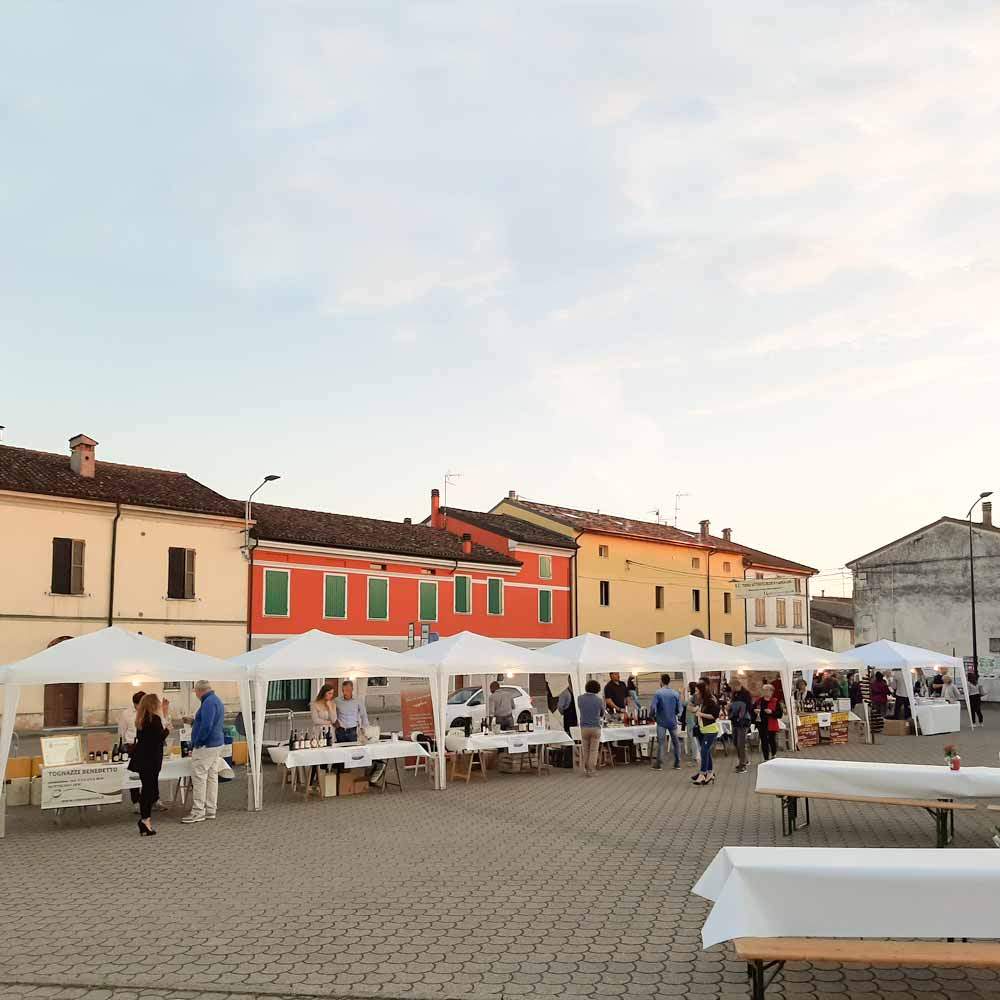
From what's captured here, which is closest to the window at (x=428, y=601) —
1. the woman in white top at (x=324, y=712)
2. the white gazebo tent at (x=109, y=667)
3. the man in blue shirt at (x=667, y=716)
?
the man in blue shirt at (x=667, y=716)

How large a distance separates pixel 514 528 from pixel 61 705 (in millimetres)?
21893

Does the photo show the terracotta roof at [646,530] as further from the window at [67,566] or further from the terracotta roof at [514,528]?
the window at [67,566]

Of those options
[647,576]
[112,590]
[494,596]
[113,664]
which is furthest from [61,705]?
[647,576]

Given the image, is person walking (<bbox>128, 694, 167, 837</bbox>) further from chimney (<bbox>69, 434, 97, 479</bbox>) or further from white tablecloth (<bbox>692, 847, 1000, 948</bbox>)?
chimney (<bbox>69, 434, 97, 479</bbox>)

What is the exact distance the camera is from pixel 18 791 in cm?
1389

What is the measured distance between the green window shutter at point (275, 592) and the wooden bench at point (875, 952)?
1147 inches

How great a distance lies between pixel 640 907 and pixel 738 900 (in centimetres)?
241

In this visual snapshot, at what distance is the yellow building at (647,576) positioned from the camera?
46875 millimetres

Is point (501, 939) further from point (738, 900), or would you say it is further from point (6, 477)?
point (6, 477)

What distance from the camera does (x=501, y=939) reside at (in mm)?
6793

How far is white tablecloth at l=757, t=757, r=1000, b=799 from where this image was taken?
961 cm

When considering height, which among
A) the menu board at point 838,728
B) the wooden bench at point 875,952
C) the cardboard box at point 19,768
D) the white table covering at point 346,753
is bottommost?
the menu board at point 838,728

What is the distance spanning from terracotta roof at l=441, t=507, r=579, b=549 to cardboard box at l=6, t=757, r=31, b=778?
2960 cm

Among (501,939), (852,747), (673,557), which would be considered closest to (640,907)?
(501,939)
